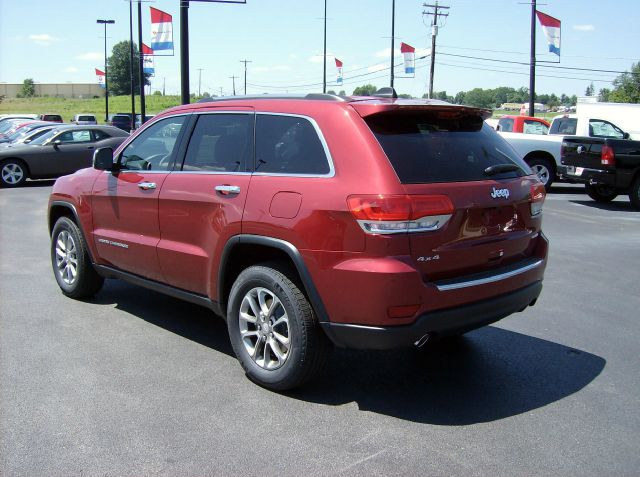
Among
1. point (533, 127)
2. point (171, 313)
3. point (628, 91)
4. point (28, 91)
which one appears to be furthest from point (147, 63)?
point (28, 91)

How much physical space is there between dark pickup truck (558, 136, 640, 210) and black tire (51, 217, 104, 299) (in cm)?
1088

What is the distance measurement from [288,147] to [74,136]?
50.5 feet

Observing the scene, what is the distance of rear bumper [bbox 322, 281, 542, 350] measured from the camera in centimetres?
343

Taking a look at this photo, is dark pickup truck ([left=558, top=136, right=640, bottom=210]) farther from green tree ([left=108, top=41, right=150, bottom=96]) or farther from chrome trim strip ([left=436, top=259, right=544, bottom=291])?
green tree ([left=108, top=41, right=150, bottom=96])

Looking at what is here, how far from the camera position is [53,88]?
13475 centimetres

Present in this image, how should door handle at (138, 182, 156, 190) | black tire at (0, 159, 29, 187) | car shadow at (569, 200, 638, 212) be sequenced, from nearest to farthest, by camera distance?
door handle at (138, 182, 156, 190)
car shadow at (569, 200, 638, 212)
black tire at (0, 159, 29, 187)

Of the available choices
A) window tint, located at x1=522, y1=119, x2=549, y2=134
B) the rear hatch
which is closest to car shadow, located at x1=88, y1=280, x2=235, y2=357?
the rear hatch

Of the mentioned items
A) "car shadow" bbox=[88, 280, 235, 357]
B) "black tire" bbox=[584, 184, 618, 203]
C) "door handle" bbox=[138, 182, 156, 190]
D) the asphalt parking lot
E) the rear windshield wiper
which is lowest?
the asphalt parking lot

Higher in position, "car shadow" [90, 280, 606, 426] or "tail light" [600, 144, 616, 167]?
"tail light" [600, 144, 616, 167]

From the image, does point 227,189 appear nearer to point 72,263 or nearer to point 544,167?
point 72,263

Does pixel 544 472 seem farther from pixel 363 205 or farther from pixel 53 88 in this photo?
pixel 53 88

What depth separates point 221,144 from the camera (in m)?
4.44

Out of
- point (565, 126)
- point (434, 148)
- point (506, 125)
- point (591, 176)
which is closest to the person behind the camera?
point (434, 148)

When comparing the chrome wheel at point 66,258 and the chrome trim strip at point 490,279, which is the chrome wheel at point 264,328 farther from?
the chrome wheel at point 66,258
